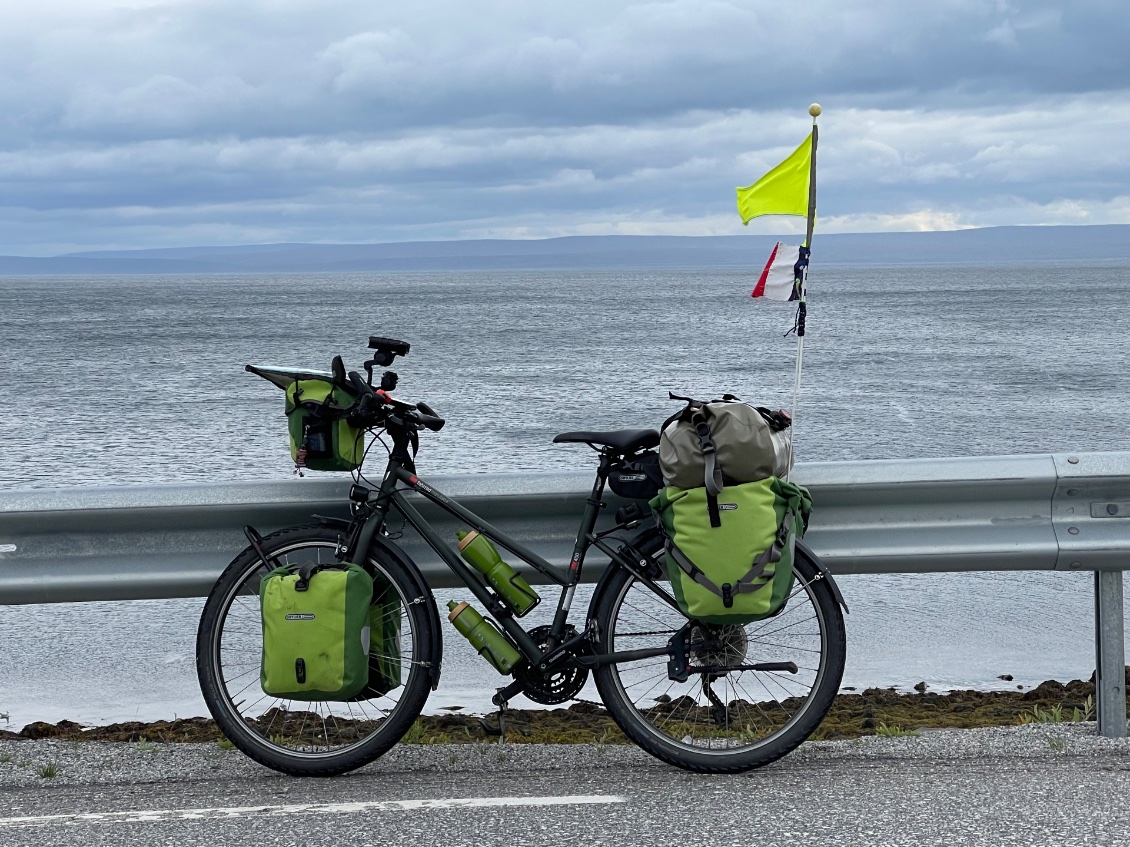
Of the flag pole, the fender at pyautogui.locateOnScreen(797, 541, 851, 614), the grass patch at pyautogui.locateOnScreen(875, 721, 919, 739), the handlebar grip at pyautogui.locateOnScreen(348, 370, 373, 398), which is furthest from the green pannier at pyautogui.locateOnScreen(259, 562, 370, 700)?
the flag pole

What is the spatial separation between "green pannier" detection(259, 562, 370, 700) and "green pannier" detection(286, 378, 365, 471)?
0.38 m

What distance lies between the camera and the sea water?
22.0 feet

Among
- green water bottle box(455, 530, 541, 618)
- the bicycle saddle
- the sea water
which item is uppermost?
the bicycle saddle

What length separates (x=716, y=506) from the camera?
4.24 meters

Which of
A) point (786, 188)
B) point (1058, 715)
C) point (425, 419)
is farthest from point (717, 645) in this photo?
point (786, 188)

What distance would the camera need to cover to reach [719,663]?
14.8 feet

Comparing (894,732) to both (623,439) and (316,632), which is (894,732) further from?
(316,632)

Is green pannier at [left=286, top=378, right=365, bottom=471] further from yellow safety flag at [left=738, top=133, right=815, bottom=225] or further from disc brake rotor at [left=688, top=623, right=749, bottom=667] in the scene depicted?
yellow safety flag at [left=738, top=133, right=815, bottom=225]

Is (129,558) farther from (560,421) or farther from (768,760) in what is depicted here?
(560,421)

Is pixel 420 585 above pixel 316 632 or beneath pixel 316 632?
above

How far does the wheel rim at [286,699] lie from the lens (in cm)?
454

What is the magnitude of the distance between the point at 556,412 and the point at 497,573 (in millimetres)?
19399

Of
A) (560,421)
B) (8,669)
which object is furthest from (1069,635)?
(560,421)

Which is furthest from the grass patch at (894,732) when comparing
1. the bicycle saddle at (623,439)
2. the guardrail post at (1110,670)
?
the bicycle saddle at (623,439)
